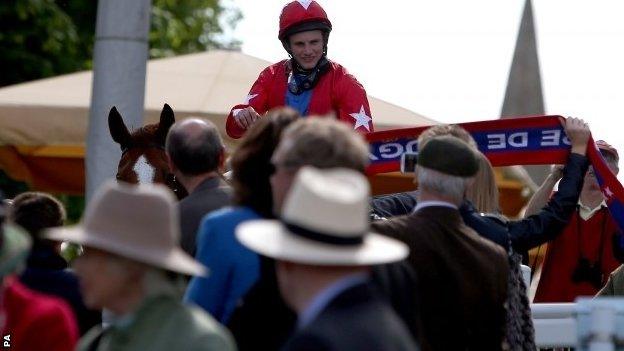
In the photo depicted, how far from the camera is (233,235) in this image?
6.36 m

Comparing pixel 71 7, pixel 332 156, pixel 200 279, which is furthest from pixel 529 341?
pixel 71 7

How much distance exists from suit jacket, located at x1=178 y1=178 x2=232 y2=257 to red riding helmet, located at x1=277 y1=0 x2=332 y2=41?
7.52ft

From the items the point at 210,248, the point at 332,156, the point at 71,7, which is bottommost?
the point at 71,7

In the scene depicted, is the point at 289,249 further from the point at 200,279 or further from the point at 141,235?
the point at 200,279

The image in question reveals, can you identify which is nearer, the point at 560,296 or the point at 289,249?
the point at 289,249

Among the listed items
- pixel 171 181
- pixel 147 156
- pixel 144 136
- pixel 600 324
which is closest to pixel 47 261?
pixel 171 181

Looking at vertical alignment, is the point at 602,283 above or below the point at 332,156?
below

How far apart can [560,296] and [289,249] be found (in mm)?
5247

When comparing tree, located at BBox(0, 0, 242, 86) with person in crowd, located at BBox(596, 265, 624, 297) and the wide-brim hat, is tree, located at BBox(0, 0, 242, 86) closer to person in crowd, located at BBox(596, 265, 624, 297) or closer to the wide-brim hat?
person in crowd, located at BBox(596, 265, 624, 297)

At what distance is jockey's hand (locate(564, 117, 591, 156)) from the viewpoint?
8719 millimetres

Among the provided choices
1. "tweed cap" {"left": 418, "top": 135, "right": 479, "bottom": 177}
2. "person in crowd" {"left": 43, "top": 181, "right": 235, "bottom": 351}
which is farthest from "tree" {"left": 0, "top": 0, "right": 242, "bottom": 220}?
"person in crowd" {"left": 43, "top": 181, "right": 235, "bottom": 351}

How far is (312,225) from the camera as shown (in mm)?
5234

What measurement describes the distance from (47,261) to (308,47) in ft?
6.80

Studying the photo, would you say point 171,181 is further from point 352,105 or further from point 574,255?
point 574,255
